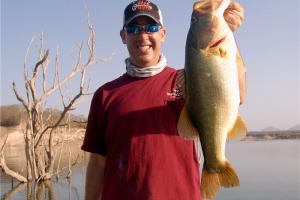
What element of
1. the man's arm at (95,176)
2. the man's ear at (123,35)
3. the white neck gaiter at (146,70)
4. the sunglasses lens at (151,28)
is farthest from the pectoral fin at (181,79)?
the man's arm at (95,176)

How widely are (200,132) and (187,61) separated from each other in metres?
0.47

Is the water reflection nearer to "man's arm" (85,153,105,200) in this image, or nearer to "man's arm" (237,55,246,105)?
"man's arm" (85,153,105,200)

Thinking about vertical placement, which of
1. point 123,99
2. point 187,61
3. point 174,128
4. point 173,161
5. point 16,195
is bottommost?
point 16,195

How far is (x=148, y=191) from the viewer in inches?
117

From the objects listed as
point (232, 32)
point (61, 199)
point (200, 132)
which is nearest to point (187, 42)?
point (232, 32)

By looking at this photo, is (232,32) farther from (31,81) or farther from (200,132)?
(31,81)

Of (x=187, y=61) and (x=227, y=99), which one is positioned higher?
(x=187, y=61)

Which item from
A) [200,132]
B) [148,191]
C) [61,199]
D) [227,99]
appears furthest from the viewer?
[61,199]

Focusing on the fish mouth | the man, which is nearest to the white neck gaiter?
the man

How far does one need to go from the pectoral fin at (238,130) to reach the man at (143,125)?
0.75 ft

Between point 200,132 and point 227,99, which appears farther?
point 200,132

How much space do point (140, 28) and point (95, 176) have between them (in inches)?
49.2

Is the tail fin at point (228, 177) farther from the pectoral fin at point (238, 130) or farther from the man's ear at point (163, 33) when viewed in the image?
the man's ear at point (163, 33)

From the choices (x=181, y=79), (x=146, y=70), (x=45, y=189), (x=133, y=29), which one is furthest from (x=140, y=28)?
(x=45, y=189)
